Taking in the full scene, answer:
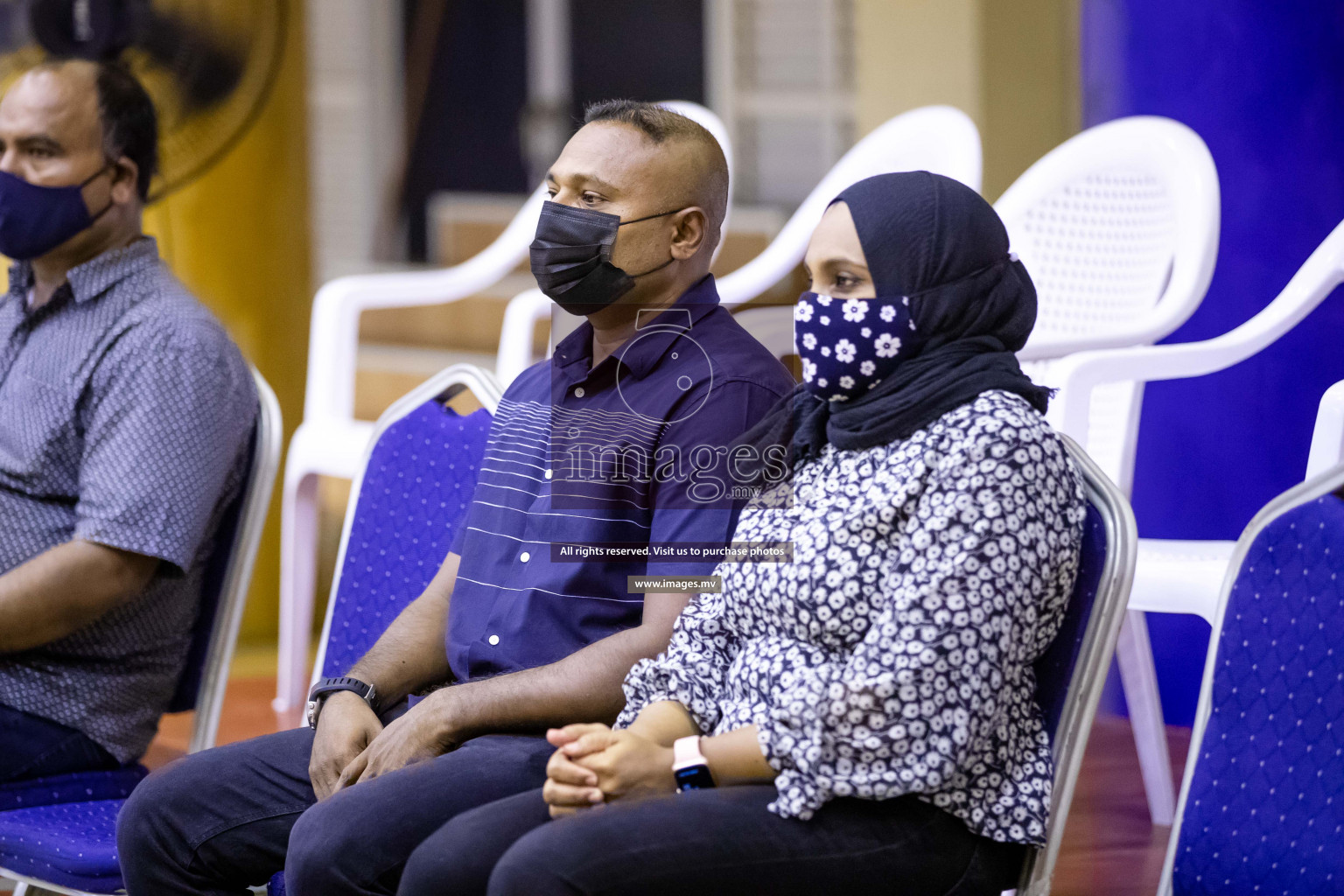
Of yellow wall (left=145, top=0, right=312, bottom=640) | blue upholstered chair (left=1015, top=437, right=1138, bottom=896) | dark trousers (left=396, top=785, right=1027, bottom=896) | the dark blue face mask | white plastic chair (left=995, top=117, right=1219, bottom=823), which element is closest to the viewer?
dark trousers (left=396, top=785, right=1027, bottom=896)

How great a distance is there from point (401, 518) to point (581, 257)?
56 centimetres

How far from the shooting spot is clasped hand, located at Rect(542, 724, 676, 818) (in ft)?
4.89

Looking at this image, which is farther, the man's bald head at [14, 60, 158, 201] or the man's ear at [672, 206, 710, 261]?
the man's bald head at [14, 60, 158, 201]

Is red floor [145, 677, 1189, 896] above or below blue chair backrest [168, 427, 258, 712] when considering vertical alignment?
below

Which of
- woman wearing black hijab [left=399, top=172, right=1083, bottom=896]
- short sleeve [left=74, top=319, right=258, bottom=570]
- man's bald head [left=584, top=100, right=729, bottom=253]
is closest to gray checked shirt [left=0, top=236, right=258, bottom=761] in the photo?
short sleeve [left=74, top=319, right=258, bottom=570]

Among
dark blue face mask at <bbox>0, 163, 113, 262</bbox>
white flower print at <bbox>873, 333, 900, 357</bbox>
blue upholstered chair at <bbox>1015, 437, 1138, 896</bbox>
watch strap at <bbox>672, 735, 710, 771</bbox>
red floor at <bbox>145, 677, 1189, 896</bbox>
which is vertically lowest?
red floor at <bbox>145, 677, 1189, 896</bbox>

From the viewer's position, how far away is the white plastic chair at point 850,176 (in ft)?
10.0

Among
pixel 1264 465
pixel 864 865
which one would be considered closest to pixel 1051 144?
pixel 1264 465

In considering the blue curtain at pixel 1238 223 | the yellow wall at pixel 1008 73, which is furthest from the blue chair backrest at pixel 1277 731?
the yellow wall at pixel 1008 73

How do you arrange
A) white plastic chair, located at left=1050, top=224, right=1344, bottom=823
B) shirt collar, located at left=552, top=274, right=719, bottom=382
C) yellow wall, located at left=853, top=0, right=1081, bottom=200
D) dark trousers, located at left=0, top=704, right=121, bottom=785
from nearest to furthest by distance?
shirt collar, located at left=552, top=274, right=719, bottom=382, dark trousers, located at left=0, top=704, right=121, bottom=785, white plastic chair, located at left=1050, top=224, right=1344, bottom=823, yellow wall, located at left=853, top=0, right=1081, bottom=200

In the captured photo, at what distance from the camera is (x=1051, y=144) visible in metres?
3.78

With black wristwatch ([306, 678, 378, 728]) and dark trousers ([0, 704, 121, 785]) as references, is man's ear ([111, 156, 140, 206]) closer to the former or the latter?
dark trousers ([0, 704, 121, 785])

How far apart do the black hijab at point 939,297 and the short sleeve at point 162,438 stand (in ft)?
3.39

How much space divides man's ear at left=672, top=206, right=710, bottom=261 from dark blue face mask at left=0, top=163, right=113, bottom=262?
3.60ft
